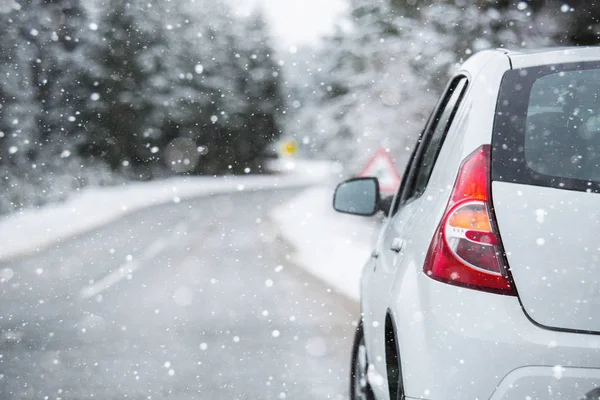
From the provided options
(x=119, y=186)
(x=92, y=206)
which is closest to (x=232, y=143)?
(x=119, y=186)

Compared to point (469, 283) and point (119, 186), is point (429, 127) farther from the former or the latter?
point (119, 186)

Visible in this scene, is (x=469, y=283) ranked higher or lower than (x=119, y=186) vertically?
higher

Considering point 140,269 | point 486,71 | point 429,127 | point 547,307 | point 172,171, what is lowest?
point 172,171

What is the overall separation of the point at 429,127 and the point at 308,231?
16288mm

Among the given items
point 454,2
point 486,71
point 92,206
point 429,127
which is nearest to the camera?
point 486,71

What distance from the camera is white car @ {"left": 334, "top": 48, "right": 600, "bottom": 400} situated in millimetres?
2188

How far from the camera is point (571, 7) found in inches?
356

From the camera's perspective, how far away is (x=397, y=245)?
2.97 metres

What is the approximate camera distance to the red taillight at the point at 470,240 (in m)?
2.27

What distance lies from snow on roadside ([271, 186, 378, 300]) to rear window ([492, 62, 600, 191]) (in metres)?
7.02

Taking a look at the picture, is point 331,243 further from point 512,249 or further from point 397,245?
point 512,249

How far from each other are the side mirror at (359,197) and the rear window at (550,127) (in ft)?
5.43

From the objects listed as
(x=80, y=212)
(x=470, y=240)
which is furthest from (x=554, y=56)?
(x=80, y=212)

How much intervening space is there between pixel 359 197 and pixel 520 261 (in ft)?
6.45
